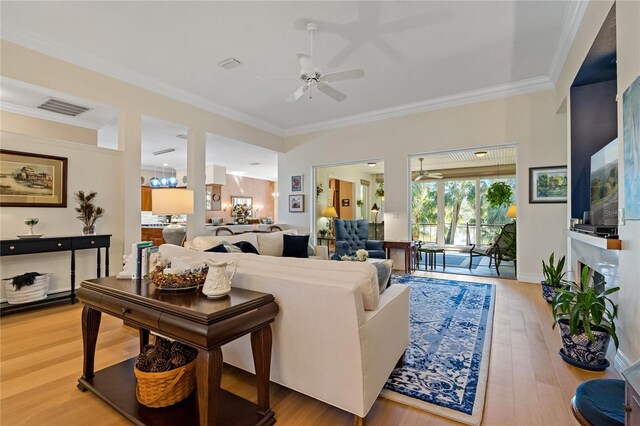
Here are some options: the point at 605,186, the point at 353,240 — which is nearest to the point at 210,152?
the point at 353,240

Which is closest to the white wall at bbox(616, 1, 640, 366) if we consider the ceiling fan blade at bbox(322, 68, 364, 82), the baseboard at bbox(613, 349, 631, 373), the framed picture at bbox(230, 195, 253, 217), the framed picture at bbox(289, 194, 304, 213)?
the baseboard at bbox(613, 349, 631, 373)

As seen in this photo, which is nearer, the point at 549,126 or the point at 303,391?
the point at 303,391

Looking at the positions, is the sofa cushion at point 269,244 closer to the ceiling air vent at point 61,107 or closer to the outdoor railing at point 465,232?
the ceiling air vent at point 61,107

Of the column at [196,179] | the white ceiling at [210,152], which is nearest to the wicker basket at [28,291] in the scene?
the column at [196,179]

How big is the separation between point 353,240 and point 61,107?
5.21 metres

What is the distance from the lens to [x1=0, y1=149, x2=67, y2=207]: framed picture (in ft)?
11.4

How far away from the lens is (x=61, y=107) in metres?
4.50

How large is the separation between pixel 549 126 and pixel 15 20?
6827 millimetres

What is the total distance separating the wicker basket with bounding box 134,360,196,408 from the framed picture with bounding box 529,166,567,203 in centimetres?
516

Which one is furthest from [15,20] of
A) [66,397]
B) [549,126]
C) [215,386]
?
[549,126]

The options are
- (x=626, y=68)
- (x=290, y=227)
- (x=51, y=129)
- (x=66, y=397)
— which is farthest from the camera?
(x=290, y=227)

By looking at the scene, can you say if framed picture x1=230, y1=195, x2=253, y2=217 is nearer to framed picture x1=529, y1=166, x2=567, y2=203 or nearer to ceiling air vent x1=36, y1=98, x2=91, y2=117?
ceiling air vent x1=36, y1=98, x2=91, y2=117

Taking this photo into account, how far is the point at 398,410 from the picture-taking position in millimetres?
1712

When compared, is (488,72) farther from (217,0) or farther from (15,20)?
(15,20)
